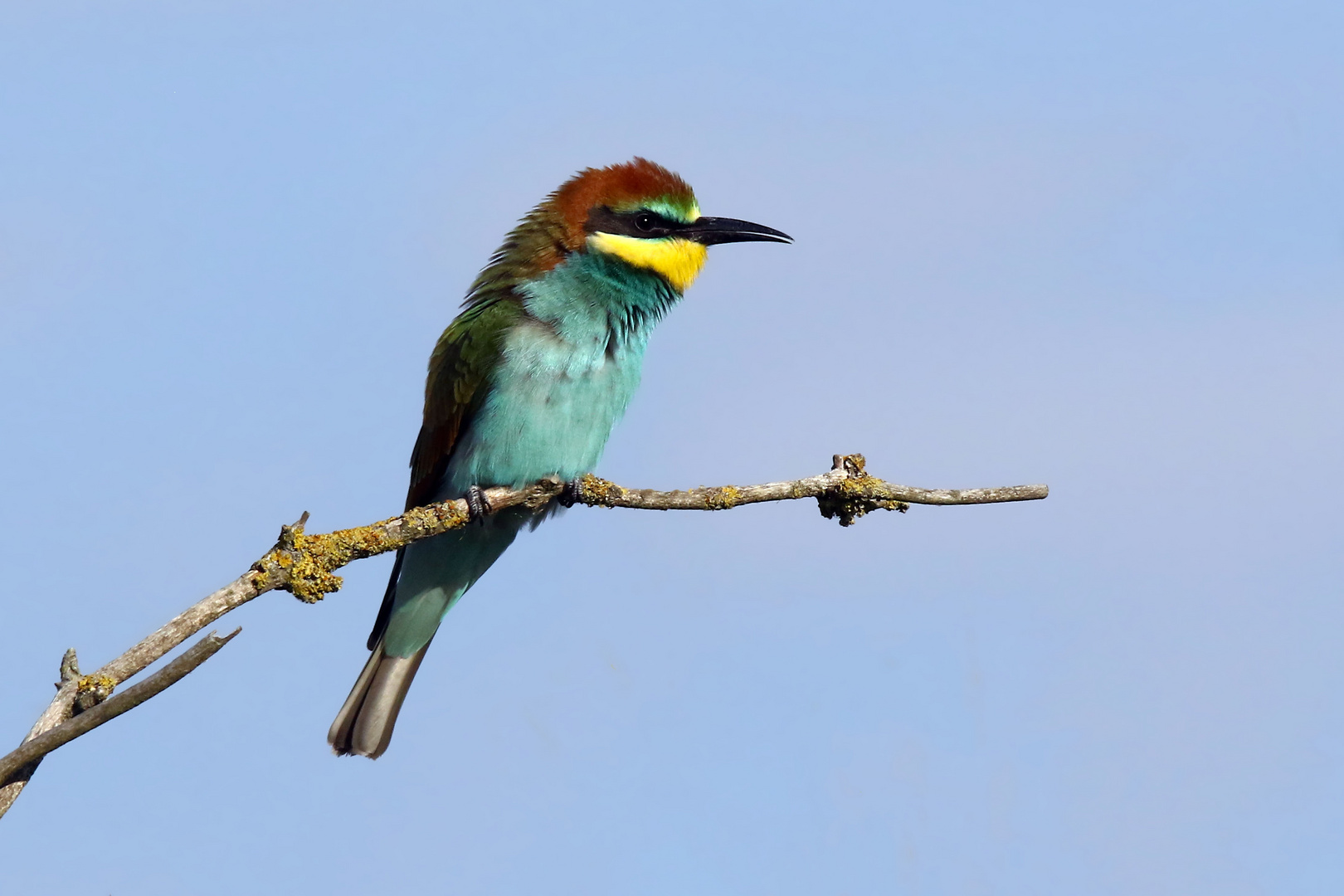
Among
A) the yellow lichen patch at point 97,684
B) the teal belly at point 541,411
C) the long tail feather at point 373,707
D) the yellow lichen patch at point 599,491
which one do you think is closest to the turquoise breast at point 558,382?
Answer: the teal belly at point 541,411

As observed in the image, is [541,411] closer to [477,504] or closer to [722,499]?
[477,504]

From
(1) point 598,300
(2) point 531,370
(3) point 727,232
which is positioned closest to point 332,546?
(2) point 531,370

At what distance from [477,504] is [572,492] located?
11.7 inches

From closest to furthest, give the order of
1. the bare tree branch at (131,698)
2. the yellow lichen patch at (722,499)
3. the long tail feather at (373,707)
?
the bare tree branch at (131,698), the yellow lichen patch at (722,499), the long tail feather at (373,707)

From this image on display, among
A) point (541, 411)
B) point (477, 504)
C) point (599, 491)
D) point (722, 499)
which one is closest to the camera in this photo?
point (722, 499)

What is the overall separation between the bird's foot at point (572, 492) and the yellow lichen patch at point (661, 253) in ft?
2.64

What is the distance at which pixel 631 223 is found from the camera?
15.7 ft

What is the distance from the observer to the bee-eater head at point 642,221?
4.70m

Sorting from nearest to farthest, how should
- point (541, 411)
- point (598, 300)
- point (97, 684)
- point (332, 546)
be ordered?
point (97, 684)
point (332, 546)
point (541, 411)
point (598, 300)

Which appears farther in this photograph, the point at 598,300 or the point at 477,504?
the point at 598,300

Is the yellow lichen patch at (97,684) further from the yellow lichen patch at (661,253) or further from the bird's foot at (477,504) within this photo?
the yellow lichen patch at (661,253)

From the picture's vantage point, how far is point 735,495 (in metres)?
3.67

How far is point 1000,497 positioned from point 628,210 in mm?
1894

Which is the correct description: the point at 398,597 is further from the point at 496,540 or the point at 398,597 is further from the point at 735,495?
the point at 735,495
